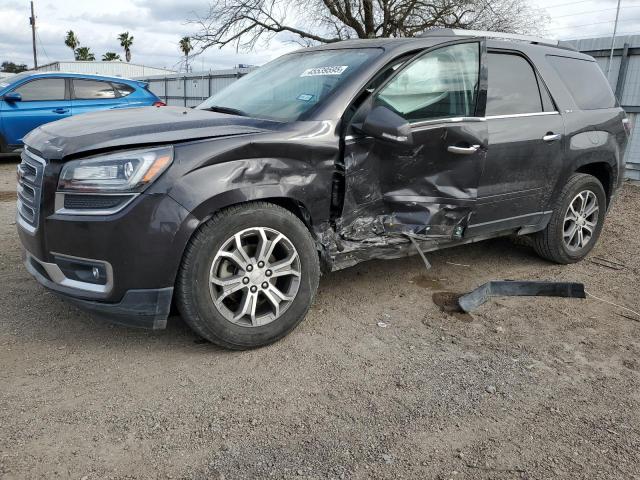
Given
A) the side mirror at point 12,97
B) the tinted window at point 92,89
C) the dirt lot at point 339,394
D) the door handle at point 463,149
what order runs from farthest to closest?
the tinted window at point 92,89 < the side mirror at point 12,97 < the door handle at point 463,149 < the dirt lot at point 339,394

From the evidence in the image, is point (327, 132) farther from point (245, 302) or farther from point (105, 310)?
point (105, 310)

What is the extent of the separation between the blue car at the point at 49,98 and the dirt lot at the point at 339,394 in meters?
6.67

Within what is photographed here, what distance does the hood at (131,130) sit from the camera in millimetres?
2863

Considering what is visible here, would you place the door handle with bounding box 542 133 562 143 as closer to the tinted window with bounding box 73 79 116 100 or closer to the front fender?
the front fender

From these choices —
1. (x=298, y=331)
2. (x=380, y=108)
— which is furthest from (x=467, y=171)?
(x=298, y=331)

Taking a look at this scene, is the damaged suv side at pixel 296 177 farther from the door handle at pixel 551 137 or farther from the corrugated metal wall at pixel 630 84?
the corrugated metal wall at pixel 630 84

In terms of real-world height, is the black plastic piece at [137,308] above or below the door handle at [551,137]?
below

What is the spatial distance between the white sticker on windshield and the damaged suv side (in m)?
0.02

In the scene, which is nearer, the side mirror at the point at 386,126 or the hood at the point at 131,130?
the hood at the point at 131,130

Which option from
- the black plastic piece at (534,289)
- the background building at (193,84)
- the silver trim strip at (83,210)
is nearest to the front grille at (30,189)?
the silver trim strip at (83,210)

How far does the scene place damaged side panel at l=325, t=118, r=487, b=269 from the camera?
3.46 meters

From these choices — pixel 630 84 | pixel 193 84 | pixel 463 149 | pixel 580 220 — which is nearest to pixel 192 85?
pixel 193 84

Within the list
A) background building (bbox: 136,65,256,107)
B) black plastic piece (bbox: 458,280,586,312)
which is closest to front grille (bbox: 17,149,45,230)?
black plastic piece (bbox: 458,280,586,312)

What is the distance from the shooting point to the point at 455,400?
2.78 metres
